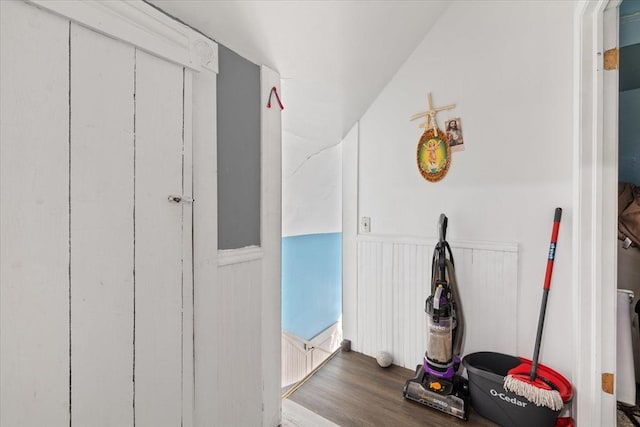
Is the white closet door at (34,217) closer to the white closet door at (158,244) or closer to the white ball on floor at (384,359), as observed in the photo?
the white closet door at (158,244)

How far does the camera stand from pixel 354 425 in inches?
55.8

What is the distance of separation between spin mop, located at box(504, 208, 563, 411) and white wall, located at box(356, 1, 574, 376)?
7 cm

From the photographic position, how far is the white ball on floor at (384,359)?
191 cm

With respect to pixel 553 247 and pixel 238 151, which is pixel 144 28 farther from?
pixel 553 247

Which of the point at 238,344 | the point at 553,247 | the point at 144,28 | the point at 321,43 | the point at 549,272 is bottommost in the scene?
the point at 238,344

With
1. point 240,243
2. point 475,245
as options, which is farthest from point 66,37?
A: point 475,245

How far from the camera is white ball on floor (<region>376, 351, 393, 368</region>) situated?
1906 millimetres

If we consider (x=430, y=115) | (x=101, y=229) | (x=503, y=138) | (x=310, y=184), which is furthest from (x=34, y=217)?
(x=503, y=138)

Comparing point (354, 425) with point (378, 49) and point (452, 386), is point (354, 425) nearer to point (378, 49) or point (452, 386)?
point (452, 386)

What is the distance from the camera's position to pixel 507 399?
1348 mm

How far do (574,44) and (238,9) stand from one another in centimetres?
159

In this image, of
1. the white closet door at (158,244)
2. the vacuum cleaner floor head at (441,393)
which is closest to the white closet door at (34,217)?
the white closet door at (158,244)

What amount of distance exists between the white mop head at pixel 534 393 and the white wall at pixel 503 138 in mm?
304

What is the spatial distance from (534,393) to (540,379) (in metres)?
0.16
